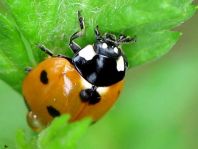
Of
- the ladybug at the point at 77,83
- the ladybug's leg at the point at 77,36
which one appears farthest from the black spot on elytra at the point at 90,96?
the ladybug's leg at the point at 77,36

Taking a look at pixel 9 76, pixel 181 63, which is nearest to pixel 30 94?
pixel 9 76

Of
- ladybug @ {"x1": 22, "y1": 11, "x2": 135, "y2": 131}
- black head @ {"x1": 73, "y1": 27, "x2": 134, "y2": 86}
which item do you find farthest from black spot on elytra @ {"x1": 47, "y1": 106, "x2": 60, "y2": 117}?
black head @ {"x1": 73, "y1": 27, "x2": 134, "y2": 86}

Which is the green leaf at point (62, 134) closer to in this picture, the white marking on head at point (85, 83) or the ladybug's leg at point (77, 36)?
the ladybug's leg at point (77, 36)

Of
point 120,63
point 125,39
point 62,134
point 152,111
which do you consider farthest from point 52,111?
point 152,111

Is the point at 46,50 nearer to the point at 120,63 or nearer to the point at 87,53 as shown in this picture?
the point at 87,53

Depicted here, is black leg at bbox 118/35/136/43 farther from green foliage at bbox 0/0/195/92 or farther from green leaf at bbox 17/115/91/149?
green leaf at bbox 17/115/91/149

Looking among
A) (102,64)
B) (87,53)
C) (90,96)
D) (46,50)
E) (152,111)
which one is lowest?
(152,111)

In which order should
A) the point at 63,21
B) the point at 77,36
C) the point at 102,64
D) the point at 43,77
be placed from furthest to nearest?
the point at 102,64 < the point at 43,77 < the point at 77,36 < the point at 63,21

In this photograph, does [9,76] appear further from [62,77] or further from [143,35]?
[143,35]
